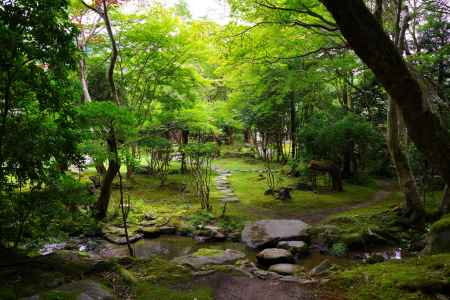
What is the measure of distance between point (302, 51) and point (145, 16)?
191 inches

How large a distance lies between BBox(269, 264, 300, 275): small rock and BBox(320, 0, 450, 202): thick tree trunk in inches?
136

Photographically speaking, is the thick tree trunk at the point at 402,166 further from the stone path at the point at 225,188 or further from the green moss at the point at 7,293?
the green moss at the point at 7,293

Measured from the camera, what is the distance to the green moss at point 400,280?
3518 millimetres

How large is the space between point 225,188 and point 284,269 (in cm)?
835

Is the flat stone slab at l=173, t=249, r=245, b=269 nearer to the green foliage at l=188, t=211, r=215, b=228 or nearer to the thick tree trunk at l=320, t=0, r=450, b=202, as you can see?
the green foliage at l=188, t=211, r=215, b=228

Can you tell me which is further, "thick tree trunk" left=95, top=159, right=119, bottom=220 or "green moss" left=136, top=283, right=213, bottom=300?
"thick tree trunk" left=95, top=159, right=119, bottom=220

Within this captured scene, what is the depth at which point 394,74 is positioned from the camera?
8.59ft

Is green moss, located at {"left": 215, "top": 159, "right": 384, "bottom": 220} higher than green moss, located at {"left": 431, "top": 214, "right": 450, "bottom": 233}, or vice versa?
green moss, located at {"left": 431, "top": 214, "right": 450, "bottom": 233}

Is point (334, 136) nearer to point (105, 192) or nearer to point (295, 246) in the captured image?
point (295, 246)

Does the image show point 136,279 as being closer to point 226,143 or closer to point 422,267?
point 422,267

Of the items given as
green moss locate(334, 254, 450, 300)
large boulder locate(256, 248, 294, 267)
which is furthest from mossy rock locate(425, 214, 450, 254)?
large boulder locate(256, 248, 294, 267)

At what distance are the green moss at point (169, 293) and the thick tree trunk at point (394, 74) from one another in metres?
2.98

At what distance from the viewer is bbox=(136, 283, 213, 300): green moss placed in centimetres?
376

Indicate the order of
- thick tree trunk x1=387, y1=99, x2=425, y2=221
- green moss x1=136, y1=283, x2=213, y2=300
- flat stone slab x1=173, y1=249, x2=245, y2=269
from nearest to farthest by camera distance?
1. green moss x1=136, y1=283, x2=213, y2=300
2. flat stone slab x1=173, y1=249, x2=245, y2=269
3. thick tree trunk x1=387, y1=99, x2=425, y2=221
